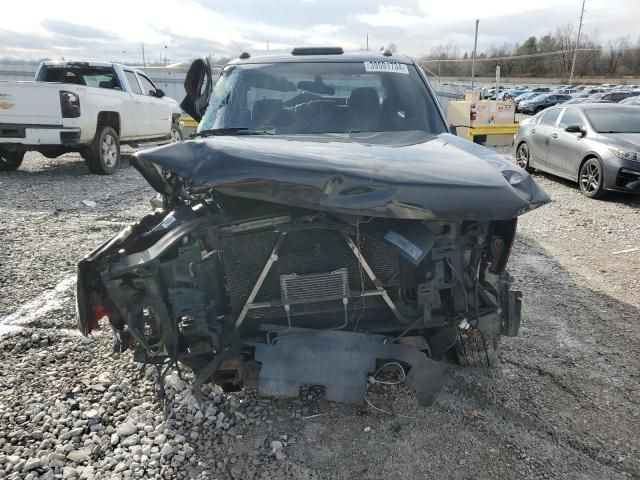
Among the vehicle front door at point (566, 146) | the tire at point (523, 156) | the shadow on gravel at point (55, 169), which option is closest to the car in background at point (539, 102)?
the tire at point (523, 156)

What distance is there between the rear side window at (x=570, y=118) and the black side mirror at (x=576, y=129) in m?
0.18

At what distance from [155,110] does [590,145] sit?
368 inches

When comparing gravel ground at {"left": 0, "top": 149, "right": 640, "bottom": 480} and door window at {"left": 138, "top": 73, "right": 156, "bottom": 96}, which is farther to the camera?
door window at {"left": 138, "top": 73, "right": 156, "bottom": 96}

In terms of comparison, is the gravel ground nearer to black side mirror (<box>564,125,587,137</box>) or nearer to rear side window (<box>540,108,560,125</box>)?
black side mirror (<box>564,125,587,137</box>)

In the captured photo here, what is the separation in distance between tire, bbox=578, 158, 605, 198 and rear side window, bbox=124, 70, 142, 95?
9288mm

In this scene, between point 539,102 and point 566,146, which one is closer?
point 566,146

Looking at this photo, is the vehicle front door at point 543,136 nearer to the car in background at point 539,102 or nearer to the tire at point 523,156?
the tire at point 523,156

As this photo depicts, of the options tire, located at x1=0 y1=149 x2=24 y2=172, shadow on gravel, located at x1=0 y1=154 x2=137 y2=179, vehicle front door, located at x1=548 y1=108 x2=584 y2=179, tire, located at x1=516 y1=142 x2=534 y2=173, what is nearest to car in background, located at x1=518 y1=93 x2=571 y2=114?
tire, located at x1=516 y1=142 x2=534 y2=173

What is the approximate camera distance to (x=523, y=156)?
1043 centimetres

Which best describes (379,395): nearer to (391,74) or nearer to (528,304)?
(528,304)

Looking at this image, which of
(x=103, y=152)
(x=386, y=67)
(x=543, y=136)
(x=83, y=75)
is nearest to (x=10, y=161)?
(x=103, y=152)

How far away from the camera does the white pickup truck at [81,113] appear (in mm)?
8227

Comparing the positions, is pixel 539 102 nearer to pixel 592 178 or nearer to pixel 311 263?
pixel 592 178

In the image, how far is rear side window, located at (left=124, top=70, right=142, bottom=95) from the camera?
35.4ft
